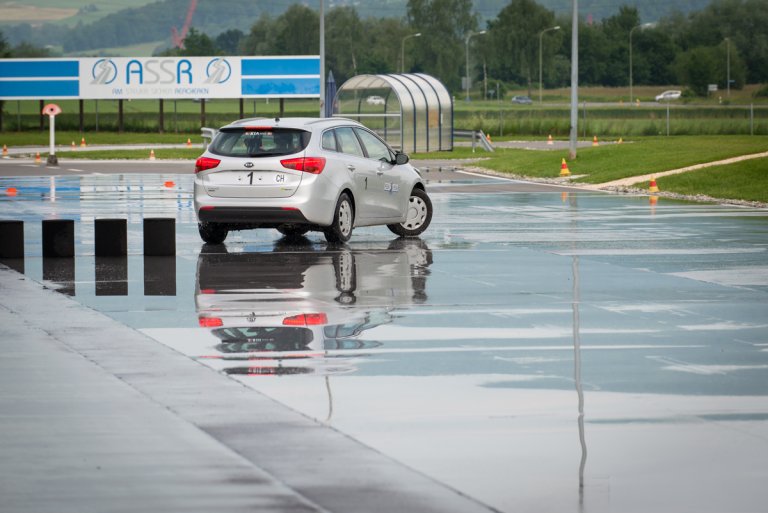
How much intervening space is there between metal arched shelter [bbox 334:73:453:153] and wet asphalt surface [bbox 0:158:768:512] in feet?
111

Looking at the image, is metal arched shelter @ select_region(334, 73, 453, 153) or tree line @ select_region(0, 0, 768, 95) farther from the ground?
tree line @ select_region(0, 0, 768, 95)

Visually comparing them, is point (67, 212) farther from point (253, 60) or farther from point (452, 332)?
point (253, 60)

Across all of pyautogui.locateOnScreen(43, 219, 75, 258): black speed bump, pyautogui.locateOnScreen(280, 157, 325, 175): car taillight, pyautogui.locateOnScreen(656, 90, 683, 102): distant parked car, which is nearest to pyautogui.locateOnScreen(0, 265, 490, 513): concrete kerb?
pyautogui.locateOnScreen(43, 219, 75, 258): black speed bump

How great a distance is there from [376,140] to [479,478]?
1498cm

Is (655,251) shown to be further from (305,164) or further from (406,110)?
(406,110)

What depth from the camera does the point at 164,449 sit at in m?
7.98

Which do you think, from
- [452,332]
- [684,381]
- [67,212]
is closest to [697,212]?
[67,212]

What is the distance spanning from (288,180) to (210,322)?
6865 millimetres

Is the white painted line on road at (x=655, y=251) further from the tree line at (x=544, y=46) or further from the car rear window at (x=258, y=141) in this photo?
the tree line at (x=544, y=46)

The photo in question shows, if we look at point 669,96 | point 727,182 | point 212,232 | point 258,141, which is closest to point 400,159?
point 258,141

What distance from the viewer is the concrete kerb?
7.02m

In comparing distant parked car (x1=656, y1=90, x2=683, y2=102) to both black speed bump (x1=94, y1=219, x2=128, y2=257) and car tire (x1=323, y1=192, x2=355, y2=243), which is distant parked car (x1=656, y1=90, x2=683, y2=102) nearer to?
car tire (x1=323, y1=192, x2=355, y2=243)

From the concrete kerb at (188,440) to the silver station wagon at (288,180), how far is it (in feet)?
25.7

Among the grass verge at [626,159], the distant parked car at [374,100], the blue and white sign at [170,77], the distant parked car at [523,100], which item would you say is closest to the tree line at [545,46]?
the distant parked car at [523,100]
